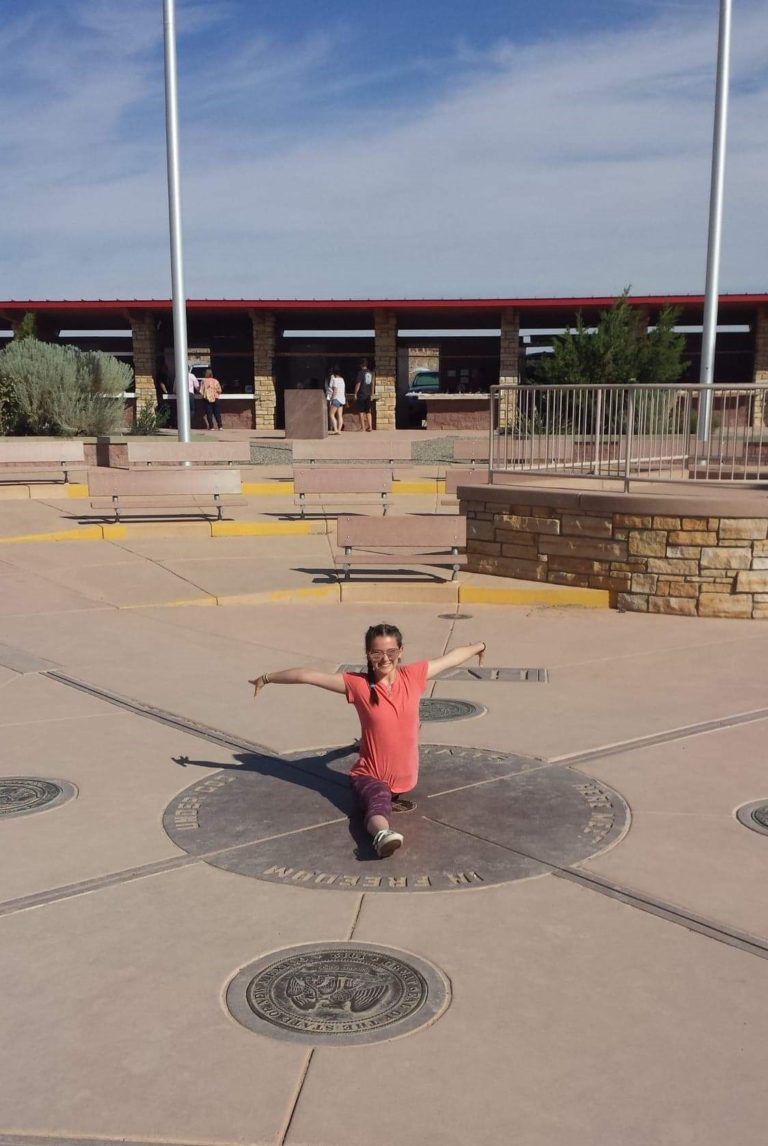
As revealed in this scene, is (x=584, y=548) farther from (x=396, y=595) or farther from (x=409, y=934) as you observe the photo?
(x=409, y=934)

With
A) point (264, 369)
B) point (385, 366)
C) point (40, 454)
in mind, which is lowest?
point (40, 454)

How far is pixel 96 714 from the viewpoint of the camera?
20.2 ft

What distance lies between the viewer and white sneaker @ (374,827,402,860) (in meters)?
4.05

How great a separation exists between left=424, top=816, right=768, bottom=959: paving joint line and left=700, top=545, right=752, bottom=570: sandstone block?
17.3 feet

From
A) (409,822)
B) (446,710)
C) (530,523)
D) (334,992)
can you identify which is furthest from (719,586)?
(334,992)

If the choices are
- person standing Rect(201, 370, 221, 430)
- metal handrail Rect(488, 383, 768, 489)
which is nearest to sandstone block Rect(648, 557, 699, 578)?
metal handrail Rect(488, 383, 768, 489)

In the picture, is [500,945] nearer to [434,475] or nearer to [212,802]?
[212,802]

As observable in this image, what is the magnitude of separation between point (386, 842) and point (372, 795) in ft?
1.34

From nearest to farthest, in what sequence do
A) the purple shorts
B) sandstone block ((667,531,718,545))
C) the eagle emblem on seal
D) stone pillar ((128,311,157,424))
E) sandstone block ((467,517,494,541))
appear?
the eagle emblem on seal
the purple shorts
sandstone block ((667,531,718,545))
sandstone block ((467,517,494,541))
stone pillar ((128,311,157,424))

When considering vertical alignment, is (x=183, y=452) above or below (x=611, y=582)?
above

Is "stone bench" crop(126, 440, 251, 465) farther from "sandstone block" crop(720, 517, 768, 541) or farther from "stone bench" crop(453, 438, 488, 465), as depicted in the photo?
"sandstone block" crop(720, 517, 768, 541)

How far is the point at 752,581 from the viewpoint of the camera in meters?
8.82

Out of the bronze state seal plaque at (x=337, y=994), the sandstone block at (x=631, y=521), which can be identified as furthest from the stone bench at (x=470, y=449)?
the bronze state seal plaque at (x=337, y=994)

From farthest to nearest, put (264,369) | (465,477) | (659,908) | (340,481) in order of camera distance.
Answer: (264,369) < (465,477) < (340,481) < (659,908)
